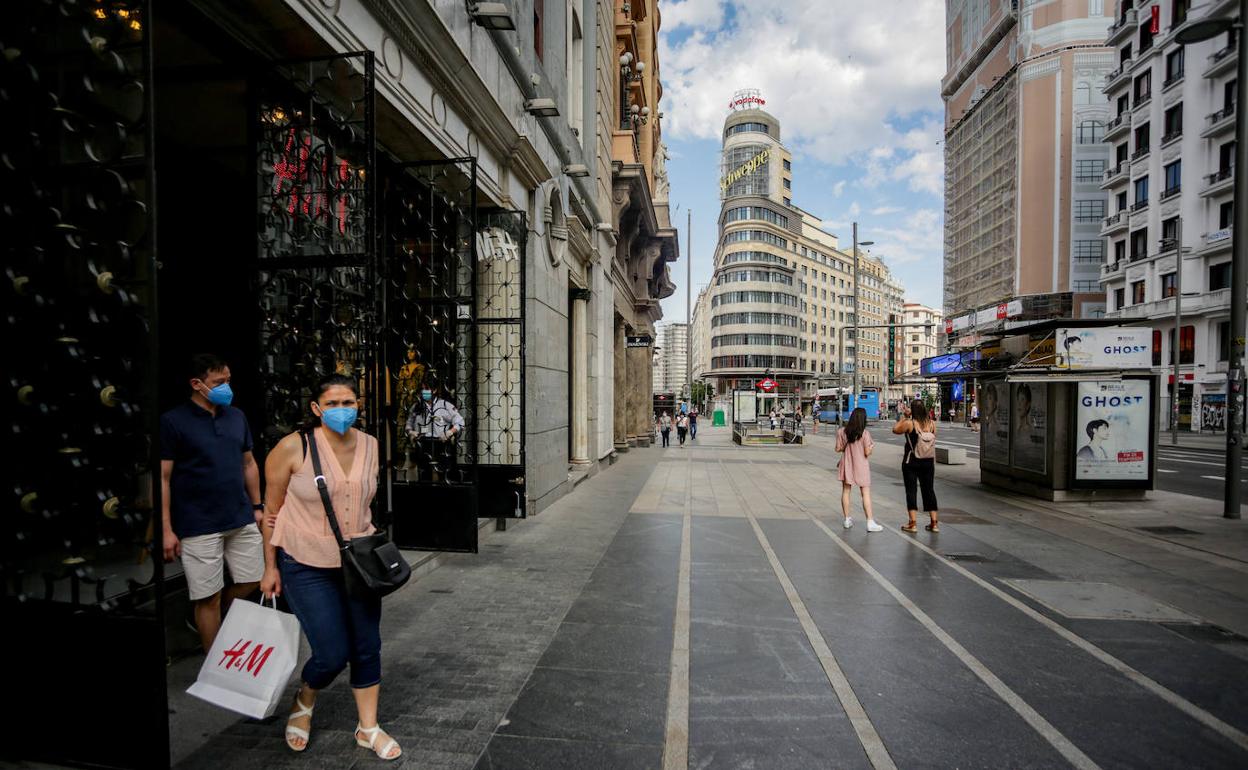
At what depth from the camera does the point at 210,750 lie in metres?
3.16

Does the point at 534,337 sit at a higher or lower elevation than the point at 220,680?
higher

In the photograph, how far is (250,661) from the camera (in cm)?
285

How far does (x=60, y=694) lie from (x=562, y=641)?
9.27 feet

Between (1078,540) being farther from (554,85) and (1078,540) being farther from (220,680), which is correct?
(554,85)

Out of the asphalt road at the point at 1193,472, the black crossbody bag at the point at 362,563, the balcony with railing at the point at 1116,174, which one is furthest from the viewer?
the balcony with railing at the point at 1116,174

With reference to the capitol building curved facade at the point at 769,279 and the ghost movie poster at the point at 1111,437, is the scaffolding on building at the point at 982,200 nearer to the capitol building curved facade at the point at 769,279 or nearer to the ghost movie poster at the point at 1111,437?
the capitol building curved facade at the point at 769,279

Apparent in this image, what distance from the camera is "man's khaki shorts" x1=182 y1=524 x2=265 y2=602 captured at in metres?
3.74

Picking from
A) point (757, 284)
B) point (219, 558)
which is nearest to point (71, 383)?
point (219, 558)

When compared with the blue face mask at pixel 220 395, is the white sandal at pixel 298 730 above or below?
below

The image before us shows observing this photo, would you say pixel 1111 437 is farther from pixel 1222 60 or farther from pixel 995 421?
pixel 1222 60

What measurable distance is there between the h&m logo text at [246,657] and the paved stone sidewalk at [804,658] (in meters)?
0.59

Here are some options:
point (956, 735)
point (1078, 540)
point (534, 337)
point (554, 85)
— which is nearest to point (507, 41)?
point (554, 85)

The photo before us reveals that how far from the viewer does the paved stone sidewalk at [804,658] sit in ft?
10.5

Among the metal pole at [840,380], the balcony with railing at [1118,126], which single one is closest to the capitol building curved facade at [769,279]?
the metal pole at [840,380]
